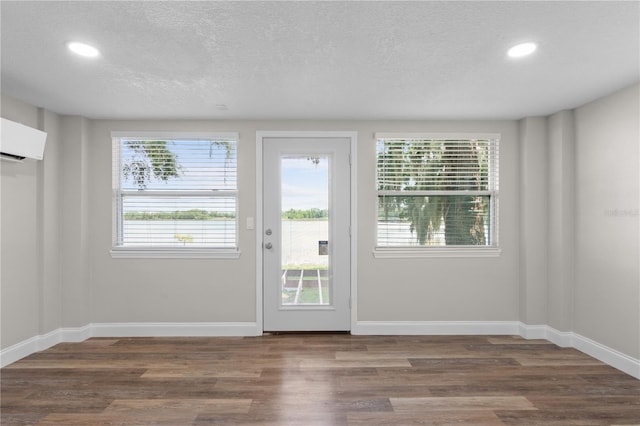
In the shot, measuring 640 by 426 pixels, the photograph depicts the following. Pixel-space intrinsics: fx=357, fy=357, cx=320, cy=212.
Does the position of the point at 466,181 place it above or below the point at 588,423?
above

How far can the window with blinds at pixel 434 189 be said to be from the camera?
153 inches

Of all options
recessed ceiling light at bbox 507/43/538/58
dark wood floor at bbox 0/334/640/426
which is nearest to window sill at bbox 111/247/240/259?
dark wood floor at bbox 0/334/640/426

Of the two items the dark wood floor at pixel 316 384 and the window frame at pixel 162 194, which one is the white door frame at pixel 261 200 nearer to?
the window frame at pixel 162 194

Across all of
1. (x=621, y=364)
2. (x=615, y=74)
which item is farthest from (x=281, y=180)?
(x=621, y=364)

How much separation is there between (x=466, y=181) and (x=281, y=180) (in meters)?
2.01

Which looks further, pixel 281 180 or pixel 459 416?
pixel 281 180

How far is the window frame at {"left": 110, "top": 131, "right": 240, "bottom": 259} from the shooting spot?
380 cm

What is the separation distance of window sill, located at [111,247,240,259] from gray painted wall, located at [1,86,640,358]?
0.07m

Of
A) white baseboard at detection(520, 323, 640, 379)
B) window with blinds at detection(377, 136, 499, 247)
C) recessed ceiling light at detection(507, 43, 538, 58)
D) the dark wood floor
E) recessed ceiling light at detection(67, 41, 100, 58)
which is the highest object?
recessed ceiling light at detection(67, 41, 100, 58)

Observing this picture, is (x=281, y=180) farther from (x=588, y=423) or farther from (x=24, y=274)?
(x=588, y=423)

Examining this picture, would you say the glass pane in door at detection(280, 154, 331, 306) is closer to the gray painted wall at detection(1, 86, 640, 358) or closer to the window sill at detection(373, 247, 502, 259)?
the gray painted wall at detection(1, 86, 640, 358)

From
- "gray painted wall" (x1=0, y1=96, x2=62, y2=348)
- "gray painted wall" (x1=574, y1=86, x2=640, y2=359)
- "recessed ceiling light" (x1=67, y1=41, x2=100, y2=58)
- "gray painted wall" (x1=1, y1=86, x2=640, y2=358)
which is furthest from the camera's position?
"gray painted wall" (x1=1, y1=86, x2=640, y2=358)

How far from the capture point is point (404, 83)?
9.07ft

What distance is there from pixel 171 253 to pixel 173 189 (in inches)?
27.0
